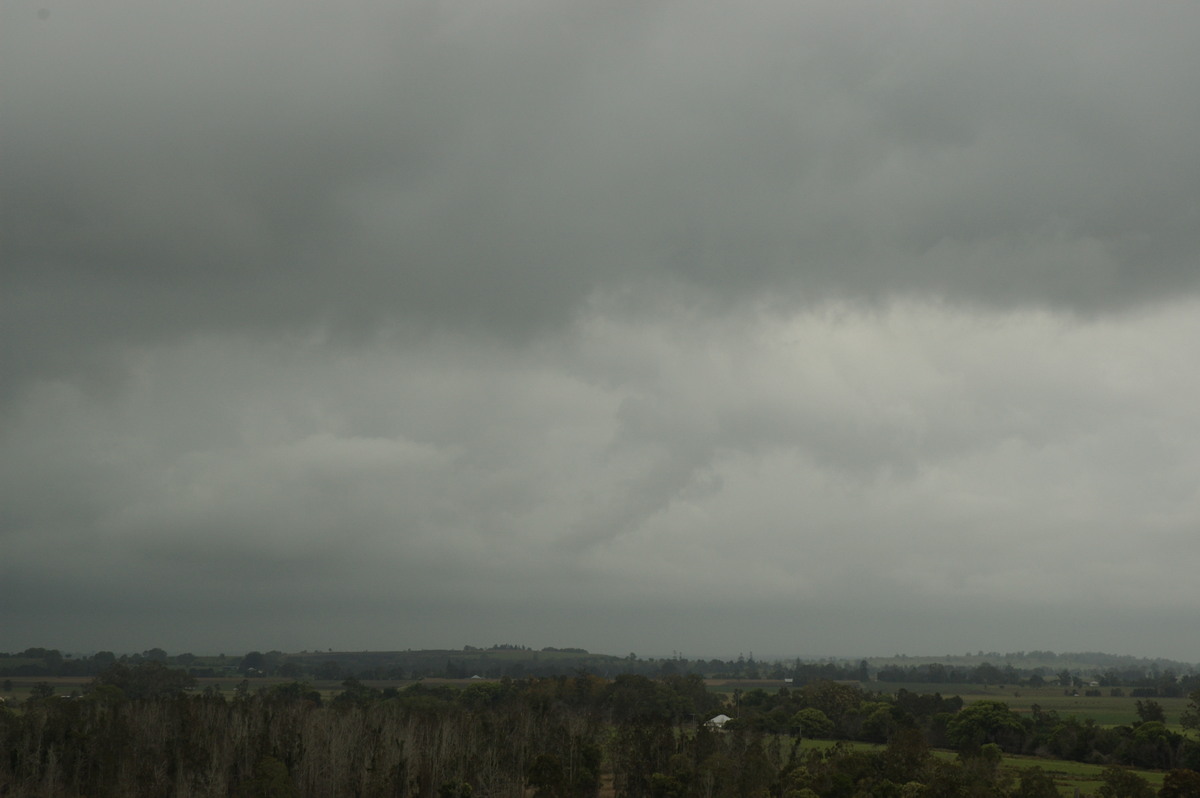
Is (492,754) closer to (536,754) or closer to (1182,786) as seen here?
(536,754)

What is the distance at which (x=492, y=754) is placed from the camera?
8300cm

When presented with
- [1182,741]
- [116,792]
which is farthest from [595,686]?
[116,792]

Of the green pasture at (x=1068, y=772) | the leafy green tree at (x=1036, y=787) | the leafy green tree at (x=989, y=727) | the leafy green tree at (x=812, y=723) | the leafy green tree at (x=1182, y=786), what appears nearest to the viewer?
the leafy green tree at (x=1036, y=787)

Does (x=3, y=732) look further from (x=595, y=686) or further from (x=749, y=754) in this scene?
(x=595, y=686)

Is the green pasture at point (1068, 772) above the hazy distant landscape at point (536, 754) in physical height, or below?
below

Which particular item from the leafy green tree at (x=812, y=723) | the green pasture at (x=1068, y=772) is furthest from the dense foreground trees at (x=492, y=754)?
the leafy green tree at (x=812, y=723)

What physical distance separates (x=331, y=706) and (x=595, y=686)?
50657mm

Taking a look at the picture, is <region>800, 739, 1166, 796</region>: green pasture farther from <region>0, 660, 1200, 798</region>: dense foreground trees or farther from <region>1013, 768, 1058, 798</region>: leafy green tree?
<region>1013, 768, 1058, 798</region>: leafy green tree

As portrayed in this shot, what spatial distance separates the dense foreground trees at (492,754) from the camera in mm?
69188

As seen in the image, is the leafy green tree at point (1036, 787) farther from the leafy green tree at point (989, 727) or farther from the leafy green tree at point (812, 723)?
the leafy green tree at point (812, 723)

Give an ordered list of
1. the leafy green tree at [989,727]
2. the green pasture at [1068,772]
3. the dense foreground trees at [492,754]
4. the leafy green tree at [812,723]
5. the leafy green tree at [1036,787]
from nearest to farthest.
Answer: the leafy green tree at [1036,787], the dense foreground trees at [492,754], the green pasture at [1068,772], the leafy green tree at [989,727], the leafy green tree at [812,723]

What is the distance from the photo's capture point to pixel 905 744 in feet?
251

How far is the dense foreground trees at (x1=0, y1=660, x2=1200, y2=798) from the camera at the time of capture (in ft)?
227

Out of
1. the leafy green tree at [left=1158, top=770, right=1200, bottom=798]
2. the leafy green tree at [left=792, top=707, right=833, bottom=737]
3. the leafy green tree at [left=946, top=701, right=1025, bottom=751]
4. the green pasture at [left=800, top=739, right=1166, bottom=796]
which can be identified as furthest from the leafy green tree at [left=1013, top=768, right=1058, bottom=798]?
the leafy green tree at [left=792, top=707, right=833, bottom=737]
